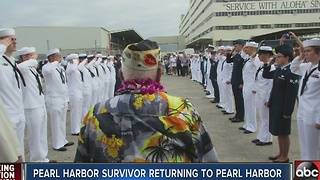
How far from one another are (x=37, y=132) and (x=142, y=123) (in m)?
3.91

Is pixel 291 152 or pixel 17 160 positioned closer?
pixel 17 160

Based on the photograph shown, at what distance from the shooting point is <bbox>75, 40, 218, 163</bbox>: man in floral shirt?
1.85 meters

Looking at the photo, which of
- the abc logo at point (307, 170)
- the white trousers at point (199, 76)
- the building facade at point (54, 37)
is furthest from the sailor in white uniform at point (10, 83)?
the building facade at point (54, 37)

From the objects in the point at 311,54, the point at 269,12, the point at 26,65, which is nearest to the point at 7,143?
the point at 26,65

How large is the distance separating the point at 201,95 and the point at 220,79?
385cm

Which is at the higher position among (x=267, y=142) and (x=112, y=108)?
(x=112, y=108)

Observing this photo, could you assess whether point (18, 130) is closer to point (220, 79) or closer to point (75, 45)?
point (220, 79)

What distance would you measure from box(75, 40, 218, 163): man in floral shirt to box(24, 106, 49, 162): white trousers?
11.5 feet

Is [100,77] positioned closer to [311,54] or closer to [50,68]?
[50,68]

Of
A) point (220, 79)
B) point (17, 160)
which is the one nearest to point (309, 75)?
point (17, 160)

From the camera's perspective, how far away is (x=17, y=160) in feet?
7.32

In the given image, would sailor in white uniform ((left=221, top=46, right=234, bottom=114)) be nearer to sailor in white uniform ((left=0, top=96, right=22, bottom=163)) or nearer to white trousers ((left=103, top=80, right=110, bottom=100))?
white trousers ((left=103, top=80, right=110, bottom=100))

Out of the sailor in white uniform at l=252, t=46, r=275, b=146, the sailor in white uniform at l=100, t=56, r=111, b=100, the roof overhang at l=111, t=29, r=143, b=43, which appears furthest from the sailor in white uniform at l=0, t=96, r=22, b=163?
the roof overhang at l=111, t=29, r=143, b=43

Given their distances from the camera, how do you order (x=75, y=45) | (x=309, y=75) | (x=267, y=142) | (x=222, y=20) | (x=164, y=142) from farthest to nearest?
(x=222, y=20) < (x=75, y=45) < (x=267, y=142) < (x=309, y=75) < (x=164, y=142)
